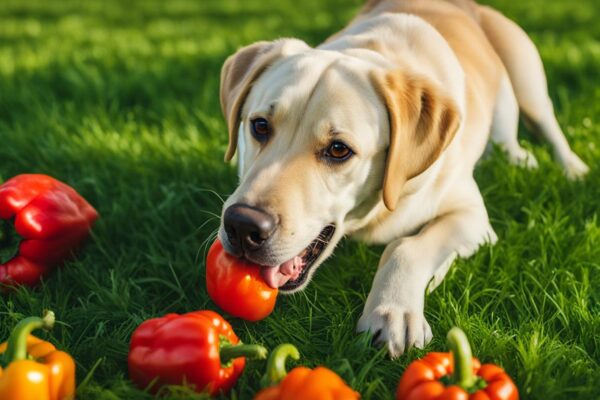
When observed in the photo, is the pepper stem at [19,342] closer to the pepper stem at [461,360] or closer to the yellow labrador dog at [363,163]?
the yellow labrador dog at [363,163]

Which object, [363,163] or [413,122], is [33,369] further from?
[413,122]

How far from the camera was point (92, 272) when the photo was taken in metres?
3.40

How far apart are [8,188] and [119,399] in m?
1.24

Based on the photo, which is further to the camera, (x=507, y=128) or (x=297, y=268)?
(x=507, y=128)

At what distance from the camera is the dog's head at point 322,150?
2840 mm

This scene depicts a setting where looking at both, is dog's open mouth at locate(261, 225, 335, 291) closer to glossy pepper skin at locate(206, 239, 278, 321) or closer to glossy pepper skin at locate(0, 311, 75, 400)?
glossy pepper skin at locate(206, 239, 278, 321)

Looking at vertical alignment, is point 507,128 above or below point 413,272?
below

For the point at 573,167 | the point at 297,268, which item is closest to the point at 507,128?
the point at 573,167

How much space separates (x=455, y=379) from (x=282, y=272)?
96 centimetres

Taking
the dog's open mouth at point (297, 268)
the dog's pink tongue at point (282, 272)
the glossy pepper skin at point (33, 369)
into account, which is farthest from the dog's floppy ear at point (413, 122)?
the glossy pepper skin at point (33, 369)

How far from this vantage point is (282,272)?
3.00 metres

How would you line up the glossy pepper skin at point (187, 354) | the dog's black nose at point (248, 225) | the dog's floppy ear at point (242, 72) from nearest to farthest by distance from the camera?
the glossy pepper skin at point (187, 354) < the dog's black nose at point (248, 225) < the dog's floppy ear at point (242, 72)

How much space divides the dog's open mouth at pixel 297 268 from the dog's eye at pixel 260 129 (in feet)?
1.44

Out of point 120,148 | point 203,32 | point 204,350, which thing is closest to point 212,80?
point 120,148
